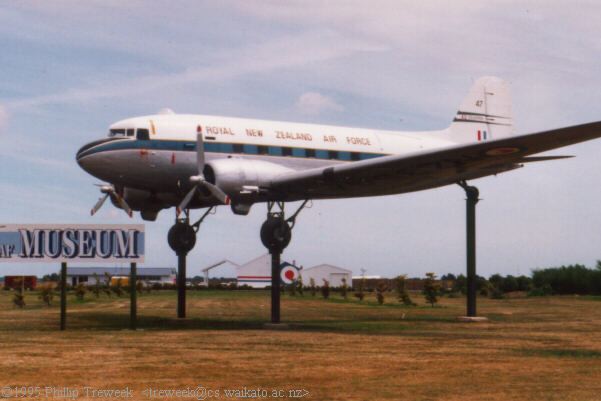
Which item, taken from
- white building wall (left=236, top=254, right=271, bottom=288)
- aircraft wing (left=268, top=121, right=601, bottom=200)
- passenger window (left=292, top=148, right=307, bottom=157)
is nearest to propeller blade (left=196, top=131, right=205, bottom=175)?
aircraft wing (left=268, top=121, right=601, bottom=200)

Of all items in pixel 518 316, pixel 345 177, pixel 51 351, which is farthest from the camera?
pixel 518 316

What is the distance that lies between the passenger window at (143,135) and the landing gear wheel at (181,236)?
243 inches

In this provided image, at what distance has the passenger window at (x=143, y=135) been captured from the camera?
29656 millimetres

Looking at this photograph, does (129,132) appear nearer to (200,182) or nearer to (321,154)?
(200,182)

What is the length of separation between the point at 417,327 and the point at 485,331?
9.27 feet

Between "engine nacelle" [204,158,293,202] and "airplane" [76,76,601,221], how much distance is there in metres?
0.04

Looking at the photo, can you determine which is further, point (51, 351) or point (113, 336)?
point (113, 336)

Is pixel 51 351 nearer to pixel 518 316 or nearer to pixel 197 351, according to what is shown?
pixel 197 351

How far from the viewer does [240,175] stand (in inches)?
1119

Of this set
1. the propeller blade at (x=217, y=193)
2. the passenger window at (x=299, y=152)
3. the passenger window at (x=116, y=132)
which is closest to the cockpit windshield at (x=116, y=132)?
the passenger window at (x=116, y=132)

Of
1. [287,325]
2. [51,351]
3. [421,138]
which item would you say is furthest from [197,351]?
[421,138]

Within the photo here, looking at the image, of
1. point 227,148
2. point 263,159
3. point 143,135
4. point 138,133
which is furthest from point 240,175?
point 138,133

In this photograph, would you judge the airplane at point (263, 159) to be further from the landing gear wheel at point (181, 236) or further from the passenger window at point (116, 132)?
the landing gear wheel at point (181, 236)

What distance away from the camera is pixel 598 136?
2645 centimetres
